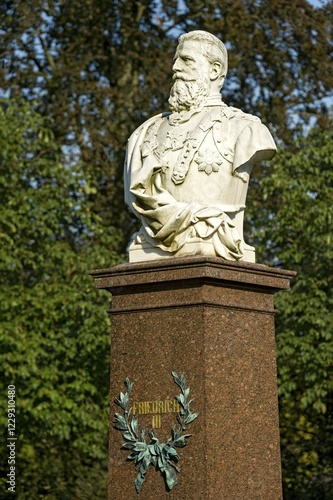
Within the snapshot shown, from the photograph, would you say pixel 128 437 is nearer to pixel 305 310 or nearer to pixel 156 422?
pixel 156 422

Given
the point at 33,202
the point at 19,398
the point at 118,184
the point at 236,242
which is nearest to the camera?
the point at 236,242

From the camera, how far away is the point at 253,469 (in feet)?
27.4

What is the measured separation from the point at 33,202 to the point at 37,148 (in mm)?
879

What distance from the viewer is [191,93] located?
9.18 m

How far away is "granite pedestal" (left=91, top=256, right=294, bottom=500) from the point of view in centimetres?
814

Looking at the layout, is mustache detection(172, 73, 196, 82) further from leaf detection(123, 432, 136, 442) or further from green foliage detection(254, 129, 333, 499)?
green foliage detection(254, 129, 333, 499)

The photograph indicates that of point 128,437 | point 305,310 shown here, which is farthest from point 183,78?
point 305,310

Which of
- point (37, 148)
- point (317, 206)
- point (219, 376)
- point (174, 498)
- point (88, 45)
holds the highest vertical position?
point (88, 45)

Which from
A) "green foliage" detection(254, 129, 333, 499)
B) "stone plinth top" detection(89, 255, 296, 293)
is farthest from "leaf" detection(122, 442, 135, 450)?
"green foliage" detection(254, 129, 333, 499)

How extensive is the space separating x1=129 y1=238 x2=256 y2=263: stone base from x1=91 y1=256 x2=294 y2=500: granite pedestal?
0.17 metres

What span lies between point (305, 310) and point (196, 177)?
6769 millimetres

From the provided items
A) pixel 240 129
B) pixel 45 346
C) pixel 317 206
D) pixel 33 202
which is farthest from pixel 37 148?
pixel 240 129

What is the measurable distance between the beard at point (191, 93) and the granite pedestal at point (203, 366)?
53.5 inches

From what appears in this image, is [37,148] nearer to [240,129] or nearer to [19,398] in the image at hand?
[19,398]
